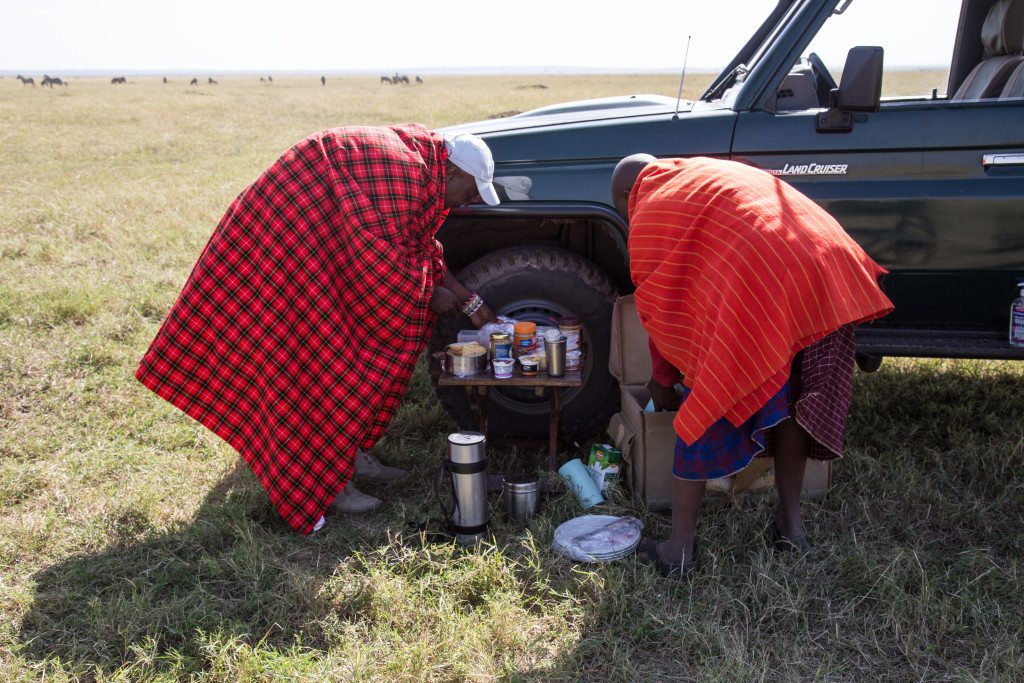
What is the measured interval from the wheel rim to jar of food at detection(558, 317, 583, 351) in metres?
0.12

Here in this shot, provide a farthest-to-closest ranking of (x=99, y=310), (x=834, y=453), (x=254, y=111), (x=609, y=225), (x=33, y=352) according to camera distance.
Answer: (x=254, y=111)
(x=99, y=310)
(x=33, y=352)
(x=609, y=225)
(x=834, y=453)

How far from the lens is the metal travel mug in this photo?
11.9 ft

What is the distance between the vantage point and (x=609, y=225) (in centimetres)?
369

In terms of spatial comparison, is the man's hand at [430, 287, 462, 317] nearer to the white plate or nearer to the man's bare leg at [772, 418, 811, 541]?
the white plate

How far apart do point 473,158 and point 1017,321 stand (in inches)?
94.3

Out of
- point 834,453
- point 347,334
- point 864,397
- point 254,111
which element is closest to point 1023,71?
point 864,397

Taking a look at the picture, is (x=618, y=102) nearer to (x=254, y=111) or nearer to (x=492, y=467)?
(x=492, y=467)

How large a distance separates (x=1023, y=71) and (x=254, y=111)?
91.9 ft

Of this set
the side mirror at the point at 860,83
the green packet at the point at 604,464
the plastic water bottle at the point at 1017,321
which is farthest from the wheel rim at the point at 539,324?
the plastic water bottle at the point at 1017,321

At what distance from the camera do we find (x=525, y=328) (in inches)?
145

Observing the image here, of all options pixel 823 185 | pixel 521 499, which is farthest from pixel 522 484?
pixel 823 185

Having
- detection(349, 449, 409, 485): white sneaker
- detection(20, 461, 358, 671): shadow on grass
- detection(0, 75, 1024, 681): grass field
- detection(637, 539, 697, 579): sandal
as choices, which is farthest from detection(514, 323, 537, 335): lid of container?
detection(20, 461, 358, 671): shadow on grass

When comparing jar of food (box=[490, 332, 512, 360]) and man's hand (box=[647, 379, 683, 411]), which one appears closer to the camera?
man's hand (box=[647, 379, 683, 411])

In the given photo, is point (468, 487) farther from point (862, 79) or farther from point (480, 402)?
point (862, 79)
